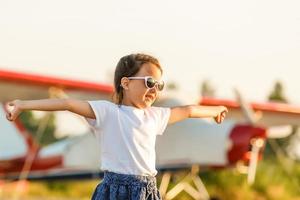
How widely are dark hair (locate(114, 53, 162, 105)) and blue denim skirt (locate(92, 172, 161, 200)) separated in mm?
297

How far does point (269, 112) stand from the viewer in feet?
43.0

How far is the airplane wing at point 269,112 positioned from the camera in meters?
12.8

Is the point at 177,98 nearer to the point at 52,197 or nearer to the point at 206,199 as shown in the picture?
the point at 206,199

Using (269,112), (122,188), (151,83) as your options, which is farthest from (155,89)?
(269,112)

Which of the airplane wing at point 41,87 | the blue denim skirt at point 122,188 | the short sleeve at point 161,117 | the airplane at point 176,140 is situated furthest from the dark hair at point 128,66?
the airplane wing at point 41,87

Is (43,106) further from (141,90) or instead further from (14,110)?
(141,90)

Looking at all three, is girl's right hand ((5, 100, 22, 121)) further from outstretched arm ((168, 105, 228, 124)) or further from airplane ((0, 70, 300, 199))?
airplane ((0, 70, 300, 199))

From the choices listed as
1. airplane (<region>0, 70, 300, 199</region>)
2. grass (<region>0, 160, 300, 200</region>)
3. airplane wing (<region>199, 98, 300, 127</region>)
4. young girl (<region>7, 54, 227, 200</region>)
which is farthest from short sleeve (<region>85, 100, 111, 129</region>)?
airplane wing (<region>199, 98, 300, 127</region>)

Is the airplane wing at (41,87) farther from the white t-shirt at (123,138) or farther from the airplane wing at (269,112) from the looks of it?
the white t-shirt at (123,138)

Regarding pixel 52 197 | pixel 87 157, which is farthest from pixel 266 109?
pixel 52 197

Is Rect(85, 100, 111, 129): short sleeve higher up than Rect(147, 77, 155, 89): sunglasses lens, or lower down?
lower down

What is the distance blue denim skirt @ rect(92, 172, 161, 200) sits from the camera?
310 cm

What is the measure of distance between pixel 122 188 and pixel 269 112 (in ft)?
33.5

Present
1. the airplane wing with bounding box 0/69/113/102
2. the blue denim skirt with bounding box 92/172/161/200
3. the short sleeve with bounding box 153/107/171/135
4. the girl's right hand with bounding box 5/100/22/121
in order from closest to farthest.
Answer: the girl's right hand with bounding box 5/100/22/121 < the blue denim skirt with bounding box 92/172/161/200 < the short sleeve with bounding box 153/107/171/135 < the airplane wing with bounding box 0/69/113/102
